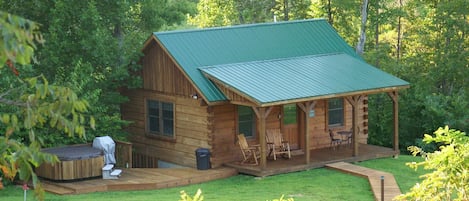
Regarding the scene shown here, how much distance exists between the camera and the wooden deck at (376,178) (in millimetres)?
17950

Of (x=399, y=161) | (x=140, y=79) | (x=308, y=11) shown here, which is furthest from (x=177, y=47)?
(x=308, y=11)

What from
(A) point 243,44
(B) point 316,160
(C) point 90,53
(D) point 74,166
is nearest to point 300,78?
(B) point 316,160

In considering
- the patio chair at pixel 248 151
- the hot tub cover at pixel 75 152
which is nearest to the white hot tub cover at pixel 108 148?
the hot tub cover at pixel 75 152

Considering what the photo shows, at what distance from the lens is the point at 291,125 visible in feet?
75.4

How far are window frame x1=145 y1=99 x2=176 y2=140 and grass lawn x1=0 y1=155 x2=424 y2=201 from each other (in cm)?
262

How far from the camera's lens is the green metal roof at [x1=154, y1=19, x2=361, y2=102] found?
21.7 meters

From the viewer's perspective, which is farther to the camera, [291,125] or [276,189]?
[291,125]

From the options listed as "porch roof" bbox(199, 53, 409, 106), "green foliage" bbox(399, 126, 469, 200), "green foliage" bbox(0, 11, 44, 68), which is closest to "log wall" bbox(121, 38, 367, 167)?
"porch roof" bbox(199, 53, 409, 106)

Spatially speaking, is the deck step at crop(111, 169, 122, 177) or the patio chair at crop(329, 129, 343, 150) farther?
the patio chair at crop(329, 129, 343, 150)

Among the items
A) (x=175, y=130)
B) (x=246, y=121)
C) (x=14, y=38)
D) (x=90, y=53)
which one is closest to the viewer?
(x=14, y=38)

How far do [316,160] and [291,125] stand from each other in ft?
4.61

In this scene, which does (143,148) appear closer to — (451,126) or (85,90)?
(85,90)

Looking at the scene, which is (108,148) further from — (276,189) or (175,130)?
(276,189)

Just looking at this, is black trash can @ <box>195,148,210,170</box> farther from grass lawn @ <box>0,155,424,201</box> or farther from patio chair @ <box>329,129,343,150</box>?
patio chair @ <box>329,129,343,150</box>
